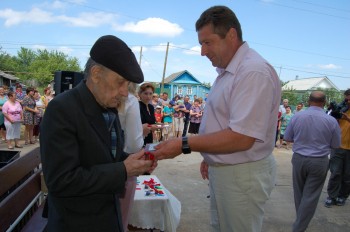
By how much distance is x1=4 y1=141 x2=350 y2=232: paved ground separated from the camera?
455 centimetres

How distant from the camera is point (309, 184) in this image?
429cm

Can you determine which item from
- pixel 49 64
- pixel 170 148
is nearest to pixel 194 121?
pixel 170 148

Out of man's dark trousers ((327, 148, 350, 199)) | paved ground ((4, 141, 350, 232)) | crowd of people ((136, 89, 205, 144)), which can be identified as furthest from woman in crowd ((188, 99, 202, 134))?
man's dark trousers ((327, 148, 350, 199))

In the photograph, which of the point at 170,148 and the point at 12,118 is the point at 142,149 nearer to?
the point at 170,148

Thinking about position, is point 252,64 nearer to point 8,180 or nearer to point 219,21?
point 219,21

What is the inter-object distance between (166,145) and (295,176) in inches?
126

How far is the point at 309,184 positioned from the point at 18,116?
8.65m

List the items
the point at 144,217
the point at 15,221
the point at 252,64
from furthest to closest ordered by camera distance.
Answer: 1. the point at 144,217
2. the point at 15,221
3. the point at 252,64

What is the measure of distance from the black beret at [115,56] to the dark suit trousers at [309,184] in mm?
3577

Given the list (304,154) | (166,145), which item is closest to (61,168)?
(166,145)

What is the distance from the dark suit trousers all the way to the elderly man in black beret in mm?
3346

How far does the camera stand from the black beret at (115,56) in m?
1.45

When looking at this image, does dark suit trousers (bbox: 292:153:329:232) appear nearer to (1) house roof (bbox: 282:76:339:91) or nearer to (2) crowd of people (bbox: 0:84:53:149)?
(2) crowd of people (bbox: 0:84:53:149)

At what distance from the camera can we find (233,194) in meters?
2.07
